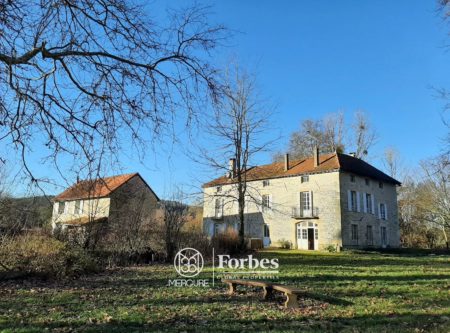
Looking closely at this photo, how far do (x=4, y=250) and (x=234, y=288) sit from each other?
634 cm

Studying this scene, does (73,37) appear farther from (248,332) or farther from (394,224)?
(394,224)

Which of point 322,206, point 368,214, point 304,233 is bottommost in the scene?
point 304,233

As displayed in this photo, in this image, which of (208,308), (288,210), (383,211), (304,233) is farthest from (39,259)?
(383,211)

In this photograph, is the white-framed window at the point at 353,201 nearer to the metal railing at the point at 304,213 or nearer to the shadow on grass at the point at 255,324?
the metal railing at the point at 304,213

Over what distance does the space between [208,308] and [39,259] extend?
19.6ft

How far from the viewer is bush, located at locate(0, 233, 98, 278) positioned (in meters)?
9.99

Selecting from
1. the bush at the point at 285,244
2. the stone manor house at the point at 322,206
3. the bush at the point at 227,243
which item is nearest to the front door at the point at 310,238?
the stone manor house at the point at 322,206

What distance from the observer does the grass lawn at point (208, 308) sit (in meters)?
5.07

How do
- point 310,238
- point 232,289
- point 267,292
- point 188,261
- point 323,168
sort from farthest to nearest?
point 310,238 < point 323,168 < point 188,261 < point 232,289 < point 267,292

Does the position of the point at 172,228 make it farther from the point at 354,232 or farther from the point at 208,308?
the point at 354,232

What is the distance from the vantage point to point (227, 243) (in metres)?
18.4

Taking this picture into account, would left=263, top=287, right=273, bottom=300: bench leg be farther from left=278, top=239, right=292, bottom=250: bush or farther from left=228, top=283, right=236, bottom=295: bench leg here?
left=278, top=239, right=292, bottom=250: bush

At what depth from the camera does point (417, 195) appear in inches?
1672

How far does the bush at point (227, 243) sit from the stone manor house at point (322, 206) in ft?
36.1
